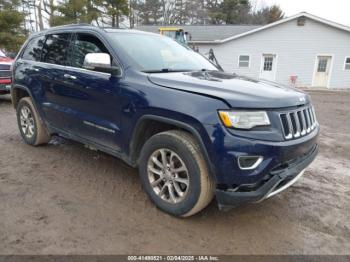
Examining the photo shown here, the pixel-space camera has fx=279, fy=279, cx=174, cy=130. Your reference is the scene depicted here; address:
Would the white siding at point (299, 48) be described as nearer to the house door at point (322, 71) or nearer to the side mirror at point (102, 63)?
the house door at point (322, 71)

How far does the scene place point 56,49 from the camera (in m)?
4.08

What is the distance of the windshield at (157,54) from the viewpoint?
3230 mm

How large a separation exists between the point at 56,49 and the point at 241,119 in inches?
121

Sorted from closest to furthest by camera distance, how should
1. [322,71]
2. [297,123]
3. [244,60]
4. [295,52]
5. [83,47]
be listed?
[297,123]
[83,47]
[295,52]
[322,71]
[244,60]

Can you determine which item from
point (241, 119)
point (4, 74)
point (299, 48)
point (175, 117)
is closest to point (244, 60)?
point (299, 48)

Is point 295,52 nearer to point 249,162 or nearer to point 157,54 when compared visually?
point 157,54

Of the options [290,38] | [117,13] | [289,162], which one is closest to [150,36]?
[289,162]

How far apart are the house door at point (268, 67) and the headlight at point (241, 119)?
1843 cm

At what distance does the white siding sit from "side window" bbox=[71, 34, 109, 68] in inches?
656

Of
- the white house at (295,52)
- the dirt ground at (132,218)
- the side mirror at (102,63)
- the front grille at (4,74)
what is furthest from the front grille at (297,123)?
the white house at (295,52)

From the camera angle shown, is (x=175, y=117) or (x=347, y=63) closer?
(x=175, y=117)

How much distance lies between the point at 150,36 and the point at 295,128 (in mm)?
2311

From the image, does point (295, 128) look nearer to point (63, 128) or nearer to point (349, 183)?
point (349, 183)

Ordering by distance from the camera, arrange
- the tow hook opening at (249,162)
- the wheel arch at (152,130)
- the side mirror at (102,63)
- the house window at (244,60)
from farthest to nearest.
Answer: the house window at (244,60), the side mirror at (102,63), the wheel arch at (152,130), the tow hook opening at (249,162)
